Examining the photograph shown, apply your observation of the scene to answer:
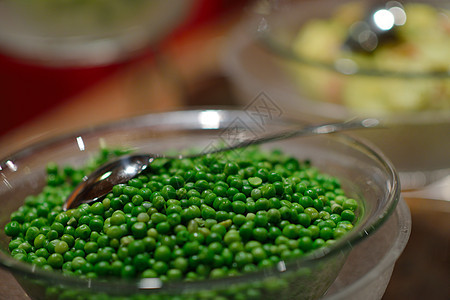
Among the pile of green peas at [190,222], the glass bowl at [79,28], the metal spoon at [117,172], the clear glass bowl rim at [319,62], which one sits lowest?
the pile of green peas at [190,222]

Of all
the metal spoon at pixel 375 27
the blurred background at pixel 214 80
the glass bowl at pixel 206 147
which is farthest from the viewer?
the metal spoon at pixel 375 27

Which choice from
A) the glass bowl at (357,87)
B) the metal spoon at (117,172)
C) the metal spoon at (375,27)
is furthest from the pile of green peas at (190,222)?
the metal spoon at (375,27)

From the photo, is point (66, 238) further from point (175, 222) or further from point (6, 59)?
point (6, 59)

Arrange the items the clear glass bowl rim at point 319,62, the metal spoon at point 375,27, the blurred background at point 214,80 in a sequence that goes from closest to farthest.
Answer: the blurred background at point 214,80
the clear glass bowl rim at point 319,62
the metal spoon at point 375,27

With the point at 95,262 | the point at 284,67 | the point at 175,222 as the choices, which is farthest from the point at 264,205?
the point at 284,67

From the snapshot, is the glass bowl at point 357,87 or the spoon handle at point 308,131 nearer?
the spoon handle at point 308,131

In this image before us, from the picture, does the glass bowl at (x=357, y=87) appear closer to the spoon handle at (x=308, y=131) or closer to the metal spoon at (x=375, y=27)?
the metal spoon at (x=375, y=27)

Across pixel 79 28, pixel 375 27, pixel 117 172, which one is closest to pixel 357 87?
pixel 375 27
